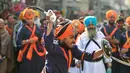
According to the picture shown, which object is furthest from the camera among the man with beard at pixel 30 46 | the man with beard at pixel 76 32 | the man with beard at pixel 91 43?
the man with beard at pixel 76 32

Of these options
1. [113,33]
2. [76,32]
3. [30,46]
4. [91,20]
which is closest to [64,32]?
[91,20]

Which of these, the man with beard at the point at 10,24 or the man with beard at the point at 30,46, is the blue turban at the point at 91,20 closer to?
the man with beard at the point at 30,46

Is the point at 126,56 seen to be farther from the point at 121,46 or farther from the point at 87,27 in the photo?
the point at 87,27

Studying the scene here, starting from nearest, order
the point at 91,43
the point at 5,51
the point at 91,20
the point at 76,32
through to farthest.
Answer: the point at 91,20, the point at 91,43, the point at 76,32, the point at 5,51

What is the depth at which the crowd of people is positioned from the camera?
20.5 feet

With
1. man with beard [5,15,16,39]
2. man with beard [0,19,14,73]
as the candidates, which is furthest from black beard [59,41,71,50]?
man with beard [5,15,16,39]

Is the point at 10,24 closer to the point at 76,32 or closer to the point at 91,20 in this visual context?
the point at 76,32

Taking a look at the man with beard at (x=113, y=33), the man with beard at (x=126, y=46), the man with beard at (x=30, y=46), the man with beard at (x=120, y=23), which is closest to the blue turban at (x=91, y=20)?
the man with beard at (x=30, y=46)

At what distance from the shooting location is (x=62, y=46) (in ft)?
20.4

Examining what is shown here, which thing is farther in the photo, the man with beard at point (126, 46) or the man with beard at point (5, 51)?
the man with beard at point (126, 46)

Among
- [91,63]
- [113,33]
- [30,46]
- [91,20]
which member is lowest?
[91,63]

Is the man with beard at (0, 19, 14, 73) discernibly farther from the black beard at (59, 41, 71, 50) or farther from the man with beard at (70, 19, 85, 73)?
the black beard at (59, 41, 71, 50)

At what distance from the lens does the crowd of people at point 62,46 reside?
6238 millimetres

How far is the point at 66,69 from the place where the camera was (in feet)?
20.8
